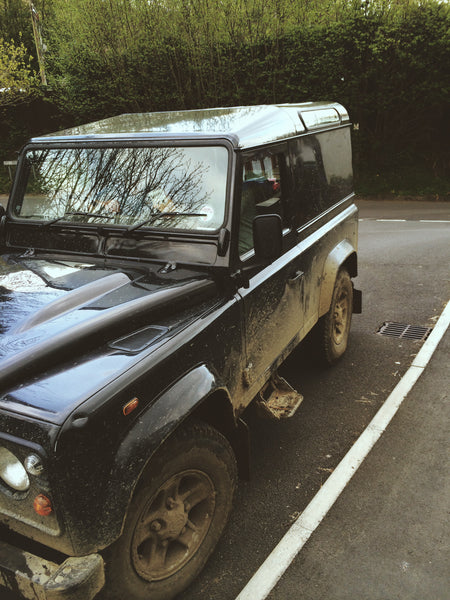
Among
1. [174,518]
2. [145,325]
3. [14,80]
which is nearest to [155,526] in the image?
[174,518]

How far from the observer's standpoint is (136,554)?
244cm

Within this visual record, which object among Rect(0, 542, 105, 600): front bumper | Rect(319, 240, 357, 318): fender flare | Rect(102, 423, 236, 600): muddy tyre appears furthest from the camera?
Rect(319, 240, 357, 318): fender flare

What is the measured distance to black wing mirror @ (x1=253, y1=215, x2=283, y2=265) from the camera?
10.1 feet

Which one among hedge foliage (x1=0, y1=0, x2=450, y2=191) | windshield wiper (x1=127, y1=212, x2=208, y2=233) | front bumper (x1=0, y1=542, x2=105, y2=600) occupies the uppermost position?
hedge foliage (x1=0, y1=0, x2=450, y2=191)

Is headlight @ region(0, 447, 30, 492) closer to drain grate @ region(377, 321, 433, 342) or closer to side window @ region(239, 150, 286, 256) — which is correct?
side window @ region(239, 150, 286, 256)

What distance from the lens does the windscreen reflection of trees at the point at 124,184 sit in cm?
325

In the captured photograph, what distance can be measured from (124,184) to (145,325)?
1.15 m

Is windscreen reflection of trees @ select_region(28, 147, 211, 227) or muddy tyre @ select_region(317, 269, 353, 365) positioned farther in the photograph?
muddy tyre @ select_region(317, 269, 353, 365)

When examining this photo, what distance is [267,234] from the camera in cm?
310

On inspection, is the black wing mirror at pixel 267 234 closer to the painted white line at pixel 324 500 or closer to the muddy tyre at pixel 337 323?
the painted white line at pixel 324 500

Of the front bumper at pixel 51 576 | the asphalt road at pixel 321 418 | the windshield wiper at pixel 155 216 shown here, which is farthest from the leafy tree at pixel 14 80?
the front bumper at pixel 51 576

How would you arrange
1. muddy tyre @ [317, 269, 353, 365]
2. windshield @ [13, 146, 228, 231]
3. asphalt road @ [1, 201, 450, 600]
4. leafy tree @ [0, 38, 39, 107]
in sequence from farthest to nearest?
leafy tree @ [0, 38, 39, 107] < muddy tyre @ [317, 269, 353, 365] < windshield @ [13, 146, 228, 231] < asphalt road @ [1, 201, 450, 600]

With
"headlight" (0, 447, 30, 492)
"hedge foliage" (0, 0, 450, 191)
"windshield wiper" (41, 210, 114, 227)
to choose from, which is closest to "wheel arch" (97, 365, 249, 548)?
"headlight" (0, 447, 30, 492)

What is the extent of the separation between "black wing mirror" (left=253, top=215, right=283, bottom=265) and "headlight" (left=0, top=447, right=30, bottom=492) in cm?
171
